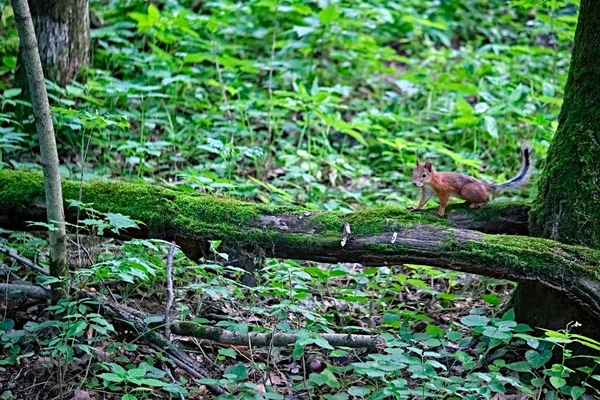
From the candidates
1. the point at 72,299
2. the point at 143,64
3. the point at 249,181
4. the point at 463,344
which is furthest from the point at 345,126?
the point at 72,299

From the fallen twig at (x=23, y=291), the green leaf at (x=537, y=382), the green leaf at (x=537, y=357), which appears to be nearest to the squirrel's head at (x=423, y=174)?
the green leaf at (x=537, y=357)

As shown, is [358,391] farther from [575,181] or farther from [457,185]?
[575,181]

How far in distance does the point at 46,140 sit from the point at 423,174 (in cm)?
246

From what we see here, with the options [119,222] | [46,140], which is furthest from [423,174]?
[46,140]

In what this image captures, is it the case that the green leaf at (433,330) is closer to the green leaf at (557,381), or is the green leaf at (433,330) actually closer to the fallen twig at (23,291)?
the green leaf at (557,381)

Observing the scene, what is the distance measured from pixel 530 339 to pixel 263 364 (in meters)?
1.49

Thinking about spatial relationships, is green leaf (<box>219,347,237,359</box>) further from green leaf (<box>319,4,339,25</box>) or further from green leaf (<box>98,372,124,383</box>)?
green leaf (<box>319,4,339,25</box>)

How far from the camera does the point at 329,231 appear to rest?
4.12 m

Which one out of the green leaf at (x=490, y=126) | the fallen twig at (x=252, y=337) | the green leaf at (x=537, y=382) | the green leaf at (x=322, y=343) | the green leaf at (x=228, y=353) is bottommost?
the green leaf at (x=228, y=353)

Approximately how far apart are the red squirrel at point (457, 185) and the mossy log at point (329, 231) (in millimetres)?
89

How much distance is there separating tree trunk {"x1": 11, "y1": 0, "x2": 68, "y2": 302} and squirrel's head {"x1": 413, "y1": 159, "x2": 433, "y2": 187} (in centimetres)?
234

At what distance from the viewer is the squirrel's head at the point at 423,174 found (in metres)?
4.63

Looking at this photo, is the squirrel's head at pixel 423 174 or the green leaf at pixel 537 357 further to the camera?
the squirrel's head at pixel 423 174

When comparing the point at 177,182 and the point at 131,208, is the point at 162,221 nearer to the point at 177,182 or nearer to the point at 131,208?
the point at 131,208
